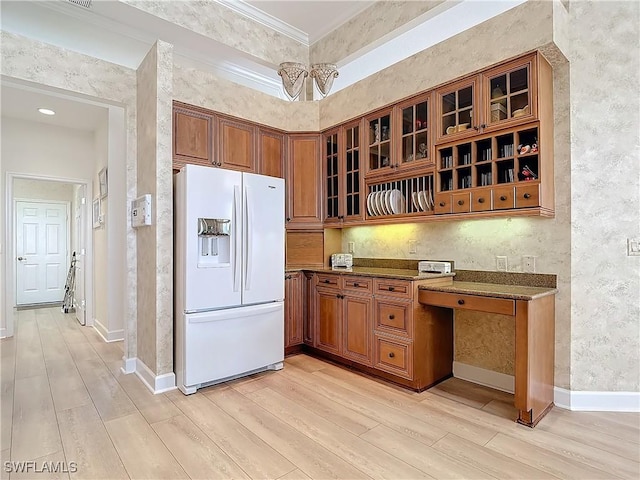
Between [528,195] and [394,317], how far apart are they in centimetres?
138

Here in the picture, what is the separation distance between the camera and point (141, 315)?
334cm

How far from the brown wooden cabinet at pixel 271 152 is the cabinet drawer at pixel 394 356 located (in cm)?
217

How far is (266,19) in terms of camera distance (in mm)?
3738

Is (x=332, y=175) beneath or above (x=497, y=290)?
above

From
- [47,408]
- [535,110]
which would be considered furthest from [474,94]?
[47,408]

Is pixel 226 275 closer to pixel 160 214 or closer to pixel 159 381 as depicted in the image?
pixel 160 214

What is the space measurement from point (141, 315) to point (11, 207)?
10.6ft

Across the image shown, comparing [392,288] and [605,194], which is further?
[392,288]

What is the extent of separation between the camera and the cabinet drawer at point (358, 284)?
3.28 m

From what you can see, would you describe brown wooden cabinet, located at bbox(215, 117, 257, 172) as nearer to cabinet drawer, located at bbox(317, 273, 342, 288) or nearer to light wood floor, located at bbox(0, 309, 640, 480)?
cabinet drawer, located at bbox(317, 273, 342, 288)

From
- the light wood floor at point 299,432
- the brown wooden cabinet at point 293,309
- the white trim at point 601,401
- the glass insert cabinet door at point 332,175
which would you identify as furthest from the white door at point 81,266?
the white trim at point 601,401

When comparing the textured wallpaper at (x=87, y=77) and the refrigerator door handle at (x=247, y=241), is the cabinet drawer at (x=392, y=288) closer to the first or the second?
the refrigerator door handle at (x=247, y=241)

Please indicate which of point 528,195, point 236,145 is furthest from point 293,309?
point 528,195

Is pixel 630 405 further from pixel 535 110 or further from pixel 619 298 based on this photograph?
pixel 535 110
